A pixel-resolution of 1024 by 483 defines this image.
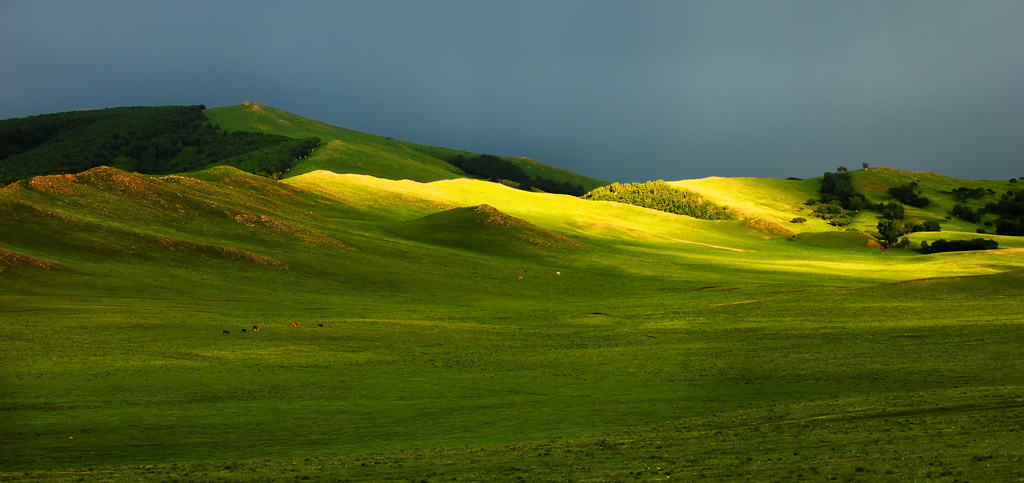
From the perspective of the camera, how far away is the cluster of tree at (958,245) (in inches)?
4505

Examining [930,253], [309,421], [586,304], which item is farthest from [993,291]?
[930,253]

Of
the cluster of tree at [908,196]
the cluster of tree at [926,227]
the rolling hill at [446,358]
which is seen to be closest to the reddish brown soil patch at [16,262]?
the rolling hill at [446,358]

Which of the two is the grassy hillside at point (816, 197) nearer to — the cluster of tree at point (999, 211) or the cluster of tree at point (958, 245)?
the cluster of tree at point (999, 211)

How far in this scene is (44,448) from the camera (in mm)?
21172

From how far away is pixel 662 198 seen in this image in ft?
593

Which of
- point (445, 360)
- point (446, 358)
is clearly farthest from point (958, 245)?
point (445, 360)

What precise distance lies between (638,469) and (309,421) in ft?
37.9

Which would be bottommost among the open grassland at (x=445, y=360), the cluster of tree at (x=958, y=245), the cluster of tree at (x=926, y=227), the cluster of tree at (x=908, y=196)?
the open grassland at (x=445, y=360)

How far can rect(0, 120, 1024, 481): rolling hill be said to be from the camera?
20906mm

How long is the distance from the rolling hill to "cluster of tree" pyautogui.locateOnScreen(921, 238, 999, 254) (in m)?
26.9

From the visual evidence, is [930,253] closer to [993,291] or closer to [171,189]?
[993,291]

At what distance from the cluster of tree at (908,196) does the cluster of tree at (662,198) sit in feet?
162

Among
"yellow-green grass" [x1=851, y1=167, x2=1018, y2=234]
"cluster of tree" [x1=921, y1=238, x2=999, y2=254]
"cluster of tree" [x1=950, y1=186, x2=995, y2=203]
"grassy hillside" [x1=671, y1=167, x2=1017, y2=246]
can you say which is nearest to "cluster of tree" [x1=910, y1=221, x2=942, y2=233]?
"grassy hillside" [x1=671, y1=167, x2=1017, y2=246]

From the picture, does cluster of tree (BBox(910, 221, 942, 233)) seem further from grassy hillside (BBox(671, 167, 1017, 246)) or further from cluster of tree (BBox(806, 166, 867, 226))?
cluster of tree (BBox(806, 166, 867, 226))
